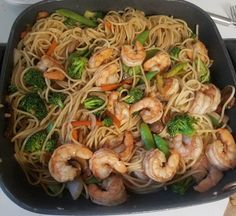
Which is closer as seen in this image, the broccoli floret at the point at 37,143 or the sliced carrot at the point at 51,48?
the broccoli floret at the point at 37,143

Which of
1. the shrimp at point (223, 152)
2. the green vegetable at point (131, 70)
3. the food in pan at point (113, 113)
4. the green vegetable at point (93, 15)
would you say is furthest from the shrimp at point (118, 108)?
the green vegetable at point (93, 15)

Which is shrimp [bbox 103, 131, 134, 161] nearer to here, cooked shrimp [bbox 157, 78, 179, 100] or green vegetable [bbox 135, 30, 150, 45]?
cooked shrimp [bbox 157, 78, 179, 100]

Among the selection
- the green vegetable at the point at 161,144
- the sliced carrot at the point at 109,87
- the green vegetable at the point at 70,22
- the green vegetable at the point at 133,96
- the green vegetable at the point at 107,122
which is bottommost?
the green vegetable at the point at 107,122

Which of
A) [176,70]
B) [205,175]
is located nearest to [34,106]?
[176,70]

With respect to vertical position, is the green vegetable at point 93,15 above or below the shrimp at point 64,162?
above

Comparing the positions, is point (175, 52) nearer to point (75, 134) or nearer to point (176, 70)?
point (176, 70)

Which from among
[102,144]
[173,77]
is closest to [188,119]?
[173,77]

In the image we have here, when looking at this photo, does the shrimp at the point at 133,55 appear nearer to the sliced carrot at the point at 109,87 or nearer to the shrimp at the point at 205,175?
the sliced carrot at the point at 109,87

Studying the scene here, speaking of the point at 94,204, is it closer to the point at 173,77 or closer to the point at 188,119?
the point at 188,119
